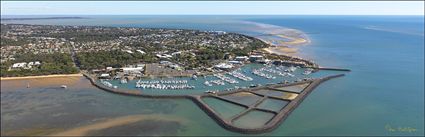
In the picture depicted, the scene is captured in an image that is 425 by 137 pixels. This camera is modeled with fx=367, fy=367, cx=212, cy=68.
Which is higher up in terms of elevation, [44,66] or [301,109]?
[44,66]

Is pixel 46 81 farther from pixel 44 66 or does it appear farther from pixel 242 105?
pixel 242 105

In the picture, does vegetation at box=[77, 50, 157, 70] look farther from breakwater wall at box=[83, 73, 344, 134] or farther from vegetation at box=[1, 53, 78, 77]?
breakwater wall at box=[83, 73, 344, 134]

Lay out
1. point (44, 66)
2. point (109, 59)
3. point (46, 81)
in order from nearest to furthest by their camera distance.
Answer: point (46, 81) < point (44, 66) < point (109, 59)

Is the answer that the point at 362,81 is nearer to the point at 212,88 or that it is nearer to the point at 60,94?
the point at 212,88

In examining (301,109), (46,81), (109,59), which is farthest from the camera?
(109,59)

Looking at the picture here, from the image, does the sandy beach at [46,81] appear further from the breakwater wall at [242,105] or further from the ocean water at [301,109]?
the breakwater wall at [242,105]

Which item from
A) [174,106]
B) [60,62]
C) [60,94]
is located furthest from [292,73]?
[60,62]

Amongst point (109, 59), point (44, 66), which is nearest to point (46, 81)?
point (44, 66)

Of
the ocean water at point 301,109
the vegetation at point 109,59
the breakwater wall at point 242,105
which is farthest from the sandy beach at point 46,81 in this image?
the vegetation at point 109,59

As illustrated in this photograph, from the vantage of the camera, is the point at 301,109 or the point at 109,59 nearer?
the point at 301,109
